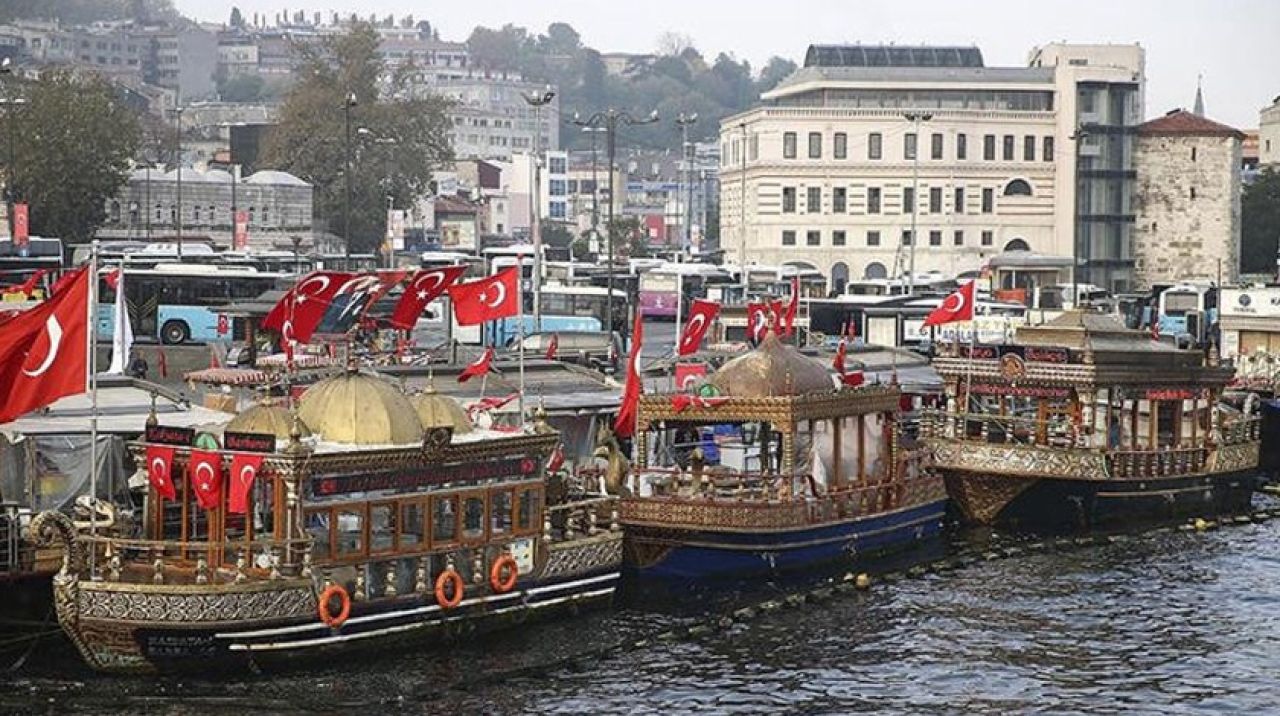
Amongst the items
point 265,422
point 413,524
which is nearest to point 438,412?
point 413,524

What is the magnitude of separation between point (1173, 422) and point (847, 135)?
5409 cm

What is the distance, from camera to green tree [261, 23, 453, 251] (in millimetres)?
97000

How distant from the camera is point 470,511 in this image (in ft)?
82.3

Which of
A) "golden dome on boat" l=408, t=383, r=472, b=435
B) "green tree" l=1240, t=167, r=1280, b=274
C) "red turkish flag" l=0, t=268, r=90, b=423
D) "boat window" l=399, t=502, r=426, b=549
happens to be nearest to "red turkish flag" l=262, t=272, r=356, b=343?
"golden dome on boat" l=408, t=383, r=472, b=435

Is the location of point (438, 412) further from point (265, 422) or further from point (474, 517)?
point (265, 422)

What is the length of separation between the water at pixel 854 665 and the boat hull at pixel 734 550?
18.8 inches

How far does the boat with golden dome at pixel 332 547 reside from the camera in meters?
22.3

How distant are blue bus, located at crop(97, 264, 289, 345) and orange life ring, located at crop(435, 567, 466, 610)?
3396 centimetres

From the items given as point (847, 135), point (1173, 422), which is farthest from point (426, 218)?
point (1173, 422)

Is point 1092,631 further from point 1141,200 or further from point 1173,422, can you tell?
point 1141,200

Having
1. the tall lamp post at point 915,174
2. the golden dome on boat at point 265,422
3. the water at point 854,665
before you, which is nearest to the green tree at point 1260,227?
the tall lamp post at point 915,174

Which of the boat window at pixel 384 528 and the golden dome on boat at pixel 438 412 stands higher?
the golden dome on boat at pixel 438 412

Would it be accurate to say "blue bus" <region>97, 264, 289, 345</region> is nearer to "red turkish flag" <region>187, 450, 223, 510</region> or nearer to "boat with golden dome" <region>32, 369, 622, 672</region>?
"boat with golden dome" <region>32, 369, 622, 672</region>

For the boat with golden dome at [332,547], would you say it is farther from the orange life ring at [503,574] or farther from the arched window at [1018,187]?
the arched window at [1018,187]
